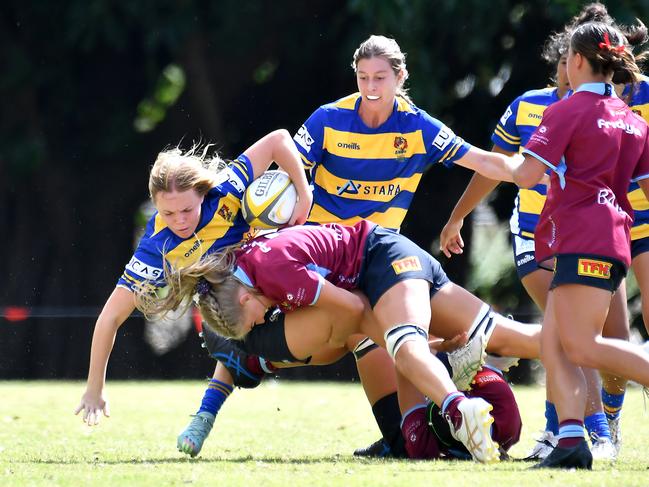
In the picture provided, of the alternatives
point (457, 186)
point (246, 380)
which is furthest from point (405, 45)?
point (246, 380)

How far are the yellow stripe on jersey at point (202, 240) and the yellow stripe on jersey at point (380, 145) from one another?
726 millimetres

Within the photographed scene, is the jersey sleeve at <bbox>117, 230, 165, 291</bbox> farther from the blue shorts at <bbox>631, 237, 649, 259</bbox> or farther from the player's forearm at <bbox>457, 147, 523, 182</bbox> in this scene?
the blue shorts at <bbox>631, 237, 649, 259</bbox>

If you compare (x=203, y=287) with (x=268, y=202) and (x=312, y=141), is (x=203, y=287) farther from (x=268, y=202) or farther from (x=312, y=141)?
(x=312, y=141)

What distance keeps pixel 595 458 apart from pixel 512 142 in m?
1.84

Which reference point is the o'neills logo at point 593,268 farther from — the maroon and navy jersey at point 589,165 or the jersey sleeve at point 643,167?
the jersey sleeve at point 643,167

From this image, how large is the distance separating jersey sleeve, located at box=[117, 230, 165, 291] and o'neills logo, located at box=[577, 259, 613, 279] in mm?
1877

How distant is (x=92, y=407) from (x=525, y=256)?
228cm

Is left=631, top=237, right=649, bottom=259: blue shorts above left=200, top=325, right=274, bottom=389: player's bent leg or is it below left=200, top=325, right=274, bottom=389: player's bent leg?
above

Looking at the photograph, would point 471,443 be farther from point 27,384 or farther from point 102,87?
point 102,87

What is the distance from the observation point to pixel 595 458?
5016 mm

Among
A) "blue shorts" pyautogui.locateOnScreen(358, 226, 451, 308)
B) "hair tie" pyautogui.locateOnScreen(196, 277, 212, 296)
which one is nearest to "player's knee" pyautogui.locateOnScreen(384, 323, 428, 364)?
"blue shorts" pyautogui.locateOnScreen(358, 226, 451, 308)

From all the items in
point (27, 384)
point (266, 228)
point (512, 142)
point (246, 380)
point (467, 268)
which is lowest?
point (27, 384)

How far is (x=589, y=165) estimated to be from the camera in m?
4.62

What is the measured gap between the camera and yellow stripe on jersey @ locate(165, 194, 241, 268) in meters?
5.28
